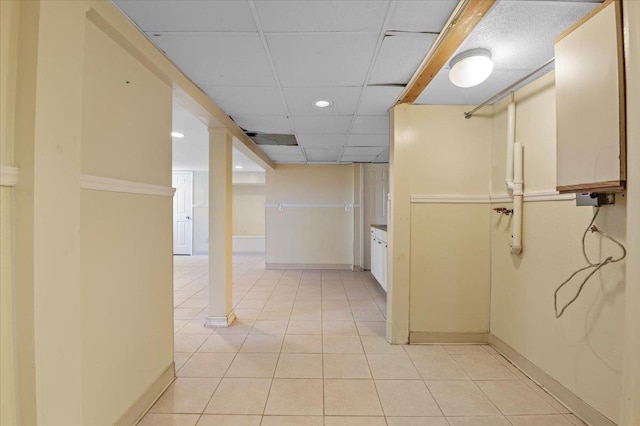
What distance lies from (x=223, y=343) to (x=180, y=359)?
370 millimetres

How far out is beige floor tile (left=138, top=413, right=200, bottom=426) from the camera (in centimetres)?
160

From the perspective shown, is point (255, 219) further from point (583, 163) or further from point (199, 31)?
point (583, 163)

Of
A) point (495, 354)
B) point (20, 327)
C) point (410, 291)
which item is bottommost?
point (495, 354)

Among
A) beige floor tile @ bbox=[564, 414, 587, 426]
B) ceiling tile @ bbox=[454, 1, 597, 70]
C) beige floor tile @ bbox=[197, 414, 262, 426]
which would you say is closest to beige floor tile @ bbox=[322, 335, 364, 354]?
beige floor tile @ bbox=[197, 414, 262, 426]

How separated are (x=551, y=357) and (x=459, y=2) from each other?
2.14 metres

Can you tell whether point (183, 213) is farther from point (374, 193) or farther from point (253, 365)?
point (253, 365)

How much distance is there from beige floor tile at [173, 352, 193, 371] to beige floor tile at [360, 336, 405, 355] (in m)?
1.47

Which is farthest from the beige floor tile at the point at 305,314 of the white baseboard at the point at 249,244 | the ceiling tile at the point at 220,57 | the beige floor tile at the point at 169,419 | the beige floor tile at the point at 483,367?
the white baseboard at the point at 249,244

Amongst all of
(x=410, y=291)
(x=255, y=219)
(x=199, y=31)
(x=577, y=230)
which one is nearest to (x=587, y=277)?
(x=577, y=230)

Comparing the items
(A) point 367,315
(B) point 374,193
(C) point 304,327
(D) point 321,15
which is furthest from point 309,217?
(D) point 321,15

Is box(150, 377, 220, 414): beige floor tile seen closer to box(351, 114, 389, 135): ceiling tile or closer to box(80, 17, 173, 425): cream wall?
box(80, 17, 173, 425): cream wall

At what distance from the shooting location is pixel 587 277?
5.26 ft

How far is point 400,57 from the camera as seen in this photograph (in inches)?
69.0

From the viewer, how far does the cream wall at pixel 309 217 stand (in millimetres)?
5902
